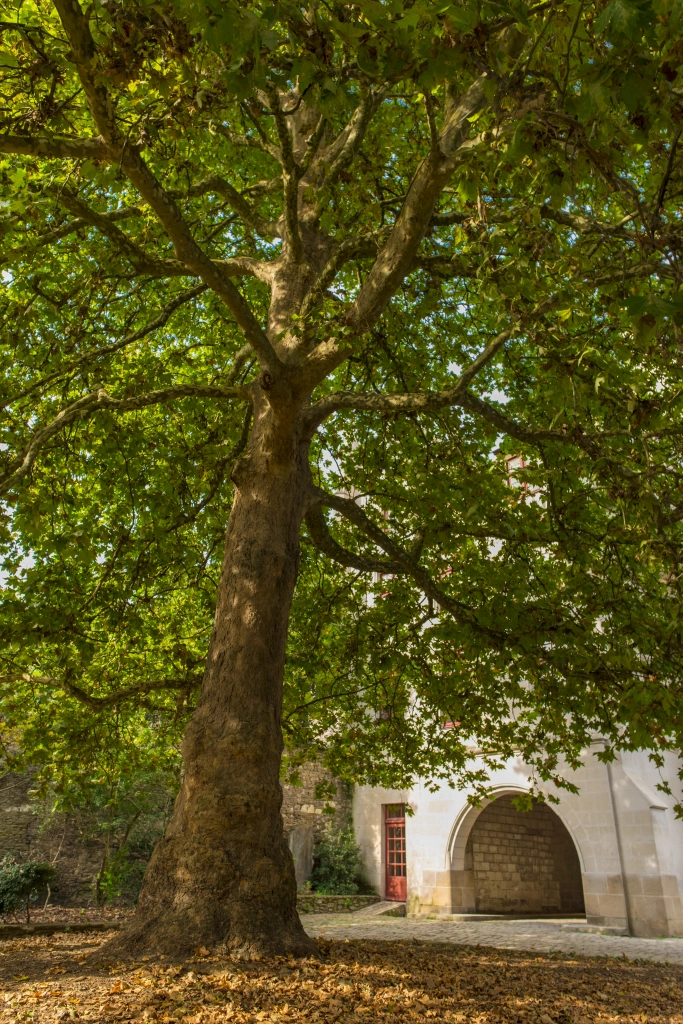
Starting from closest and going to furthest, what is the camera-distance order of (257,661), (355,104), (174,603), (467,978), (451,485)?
(355,104) < (467,978) < (257,661) < (451,485) < (174,603)

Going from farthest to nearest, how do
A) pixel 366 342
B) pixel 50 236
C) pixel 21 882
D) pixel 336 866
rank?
pixel 336 866
pixel 21 882
pixel 366 342
pixel 50 236

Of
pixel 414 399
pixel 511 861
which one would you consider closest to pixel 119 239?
pixel 414 399

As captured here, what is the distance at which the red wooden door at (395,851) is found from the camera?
17.1 m

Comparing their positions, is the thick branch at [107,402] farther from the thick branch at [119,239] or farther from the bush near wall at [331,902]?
the bush near wall at [331,902]

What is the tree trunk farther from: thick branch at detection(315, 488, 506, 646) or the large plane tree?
thick branch at detection(315, 488, 506, 646)

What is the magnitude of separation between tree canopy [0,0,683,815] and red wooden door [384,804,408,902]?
29.1 ft

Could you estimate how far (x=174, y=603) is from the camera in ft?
34.9

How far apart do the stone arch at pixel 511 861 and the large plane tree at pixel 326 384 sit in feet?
22.3

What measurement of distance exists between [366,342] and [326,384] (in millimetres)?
2070

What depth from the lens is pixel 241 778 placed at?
464 cm

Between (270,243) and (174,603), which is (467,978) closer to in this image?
(174,603)

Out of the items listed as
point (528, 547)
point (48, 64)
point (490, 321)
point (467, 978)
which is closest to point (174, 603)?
point (528, 547)

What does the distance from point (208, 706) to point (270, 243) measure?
6.23 m

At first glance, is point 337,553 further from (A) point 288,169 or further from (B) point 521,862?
(B) point 521,862
